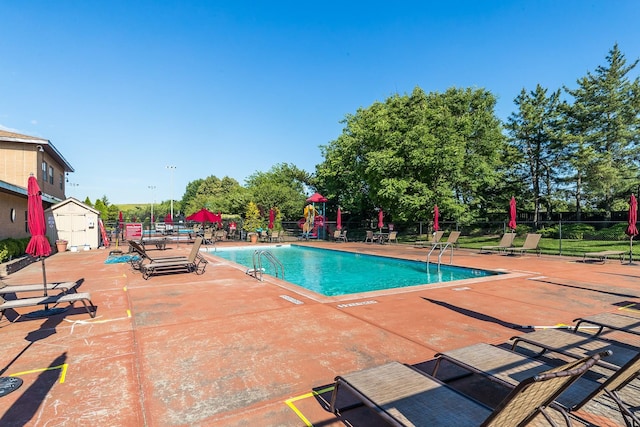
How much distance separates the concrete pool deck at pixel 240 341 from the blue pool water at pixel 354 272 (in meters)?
2.32

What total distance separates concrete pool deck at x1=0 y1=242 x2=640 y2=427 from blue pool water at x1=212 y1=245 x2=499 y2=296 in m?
2.32

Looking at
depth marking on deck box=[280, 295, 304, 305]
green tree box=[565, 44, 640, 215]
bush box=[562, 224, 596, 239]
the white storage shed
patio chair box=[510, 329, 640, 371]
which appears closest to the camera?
patio chair box=[510, 329, 640, 371]

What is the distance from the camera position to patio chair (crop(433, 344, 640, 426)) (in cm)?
224

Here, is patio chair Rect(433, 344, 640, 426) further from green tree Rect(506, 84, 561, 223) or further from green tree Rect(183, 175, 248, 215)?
green tree Rect(183, 175, 248, 215)

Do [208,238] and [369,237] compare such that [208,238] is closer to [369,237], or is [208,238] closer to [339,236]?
[339,236]

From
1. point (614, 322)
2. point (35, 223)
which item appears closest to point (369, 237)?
point (614, 322)

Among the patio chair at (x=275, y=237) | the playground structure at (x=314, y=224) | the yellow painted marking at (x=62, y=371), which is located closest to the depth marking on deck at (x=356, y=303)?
the yellow painted marking at (x=62, y=371)

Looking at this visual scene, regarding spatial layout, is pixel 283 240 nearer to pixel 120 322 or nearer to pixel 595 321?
pixel 120 322

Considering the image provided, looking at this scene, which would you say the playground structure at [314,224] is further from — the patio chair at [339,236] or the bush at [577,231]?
the bush at [577,231]

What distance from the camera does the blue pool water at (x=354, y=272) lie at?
34.0ft

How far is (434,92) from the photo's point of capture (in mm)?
26359

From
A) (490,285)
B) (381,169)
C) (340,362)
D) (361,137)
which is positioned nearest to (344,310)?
(340,362)

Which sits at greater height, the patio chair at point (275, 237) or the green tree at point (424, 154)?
the green tree at point (424, 154)

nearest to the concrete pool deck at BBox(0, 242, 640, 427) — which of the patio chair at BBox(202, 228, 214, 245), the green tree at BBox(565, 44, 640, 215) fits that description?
the patio chair at BBox(202, 228, 214, 245)
